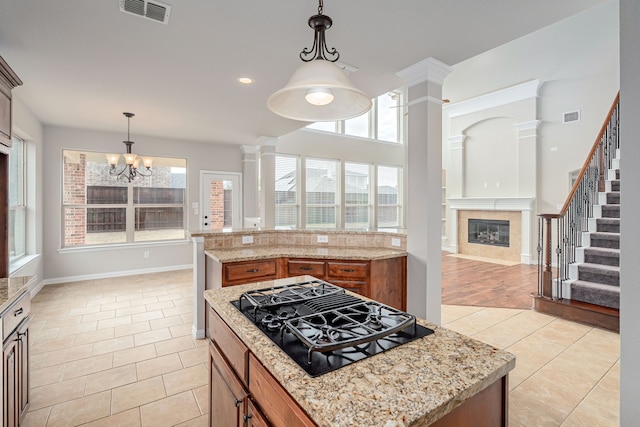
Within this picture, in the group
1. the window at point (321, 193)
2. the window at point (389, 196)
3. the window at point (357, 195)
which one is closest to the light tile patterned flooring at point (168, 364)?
the window at point (321, 193)

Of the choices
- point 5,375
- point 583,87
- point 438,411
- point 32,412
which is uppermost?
point 583,87

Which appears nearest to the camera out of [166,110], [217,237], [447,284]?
[217,237]

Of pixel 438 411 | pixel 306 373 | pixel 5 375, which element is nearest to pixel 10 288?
pixel 5 375

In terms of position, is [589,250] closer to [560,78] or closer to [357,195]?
[560,78]

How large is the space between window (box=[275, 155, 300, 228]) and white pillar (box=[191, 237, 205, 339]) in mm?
4079

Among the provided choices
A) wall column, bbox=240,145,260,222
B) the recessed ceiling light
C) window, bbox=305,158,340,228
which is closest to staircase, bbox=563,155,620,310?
the recessed ceiling light

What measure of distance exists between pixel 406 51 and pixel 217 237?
2.58 meters

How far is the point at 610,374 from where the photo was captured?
251 centimetres

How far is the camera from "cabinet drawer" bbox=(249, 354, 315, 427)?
841mm

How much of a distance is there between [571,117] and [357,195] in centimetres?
487

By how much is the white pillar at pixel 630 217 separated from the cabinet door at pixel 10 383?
2.89m

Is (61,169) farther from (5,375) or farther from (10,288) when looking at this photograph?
(5,375)

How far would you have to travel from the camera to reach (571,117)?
21.1 ft

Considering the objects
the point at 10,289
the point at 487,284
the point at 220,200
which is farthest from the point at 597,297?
the point at 220,200
